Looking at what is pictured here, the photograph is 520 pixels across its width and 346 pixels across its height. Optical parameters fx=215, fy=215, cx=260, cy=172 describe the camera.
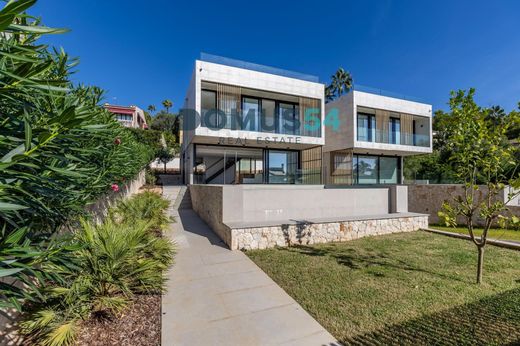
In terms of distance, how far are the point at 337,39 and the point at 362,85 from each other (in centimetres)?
752

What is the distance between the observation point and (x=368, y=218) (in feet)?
28.1

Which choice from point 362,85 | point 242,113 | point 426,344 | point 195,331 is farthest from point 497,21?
point 195,331

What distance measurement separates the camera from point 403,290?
4375mm

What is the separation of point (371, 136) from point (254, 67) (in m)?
11.1

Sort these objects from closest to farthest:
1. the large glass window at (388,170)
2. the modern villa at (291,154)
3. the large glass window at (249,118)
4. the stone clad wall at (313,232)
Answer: the stone clad wall at (313,232) < the modern villa at (291,154) < the large glass window at (249,118) < the large glass window at (388,170)

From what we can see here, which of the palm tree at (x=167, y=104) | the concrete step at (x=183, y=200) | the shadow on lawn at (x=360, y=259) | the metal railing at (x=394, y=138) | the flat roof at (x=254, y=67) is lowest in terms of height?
the shadow on lawn at (x=360, y=259)

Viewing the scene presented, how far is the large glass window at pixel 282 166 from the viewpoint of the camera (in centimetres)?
1583

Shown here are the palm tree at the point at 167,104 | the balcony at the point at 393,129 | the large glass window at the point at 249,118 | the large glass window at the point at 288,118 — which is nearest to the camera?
the large glass window at the point at 249,118

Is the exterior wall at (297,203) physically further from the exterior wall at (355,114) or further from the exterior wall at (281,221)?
the exterior wall at (355,114)

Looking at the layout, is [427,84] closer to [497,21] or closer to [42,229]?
[497,21]

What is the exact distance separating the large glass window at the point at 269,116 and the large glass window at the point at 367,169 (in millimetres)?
9316

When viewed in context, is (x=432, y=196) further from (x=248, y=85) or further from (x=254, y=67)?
(x=254, y=67)

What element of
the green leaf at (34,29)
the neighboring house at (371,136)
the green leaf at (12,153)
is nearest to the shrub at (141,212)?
the green leaf at (12,153)

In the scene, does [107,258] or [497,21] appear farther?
[497,21]
